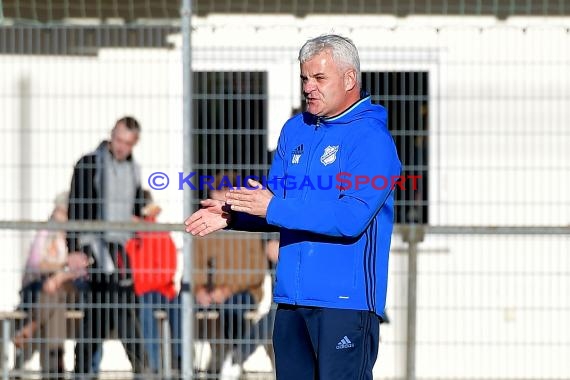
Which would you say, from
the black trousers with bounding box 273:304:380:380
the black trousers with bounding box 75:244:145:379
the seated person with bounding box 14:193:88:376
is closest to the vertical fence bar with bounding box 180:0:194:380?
the black trousers with bounding box 75:244:145:379

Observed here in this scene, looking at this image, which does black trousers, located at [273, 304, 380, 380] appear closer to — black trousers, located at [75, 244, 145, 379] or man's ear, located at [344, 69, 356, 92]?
man's ear, located at [344, 69, 356, 92]

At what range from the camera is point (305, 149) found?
419 centimetres

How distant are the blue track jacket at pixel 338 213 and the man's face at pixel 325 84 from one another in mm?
64

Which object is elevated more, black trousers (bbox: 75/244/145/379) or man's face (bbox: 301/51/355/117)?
man's face (bbox: 301/51/355/117)

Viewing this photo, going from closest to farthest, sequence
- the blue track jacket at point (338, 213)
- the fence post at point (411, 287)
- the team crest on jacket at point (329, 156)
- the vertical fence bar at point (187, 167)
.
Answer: the blue track jacket at point (338, 213)
the team crest on jacket at point (329, 156)
the fence post at point (411, 287)
the vertical fence bar at point (187, 167)

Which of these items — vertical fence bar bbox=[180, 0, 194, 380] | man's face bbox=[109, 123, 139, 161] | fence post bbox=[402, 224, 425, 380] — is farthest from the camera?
man's face bbox=[109, 123, 139, 161]

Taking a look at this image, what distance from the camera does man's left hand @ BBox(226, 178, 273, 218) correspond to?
3977mm

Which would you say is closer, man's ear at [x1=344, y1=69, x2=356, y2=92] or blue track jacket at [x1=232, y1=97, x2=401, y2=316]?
blue track jacket at [x1=232, y1=97, x2=401, y2=316]

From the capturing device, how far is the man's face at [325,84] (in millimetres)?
4074

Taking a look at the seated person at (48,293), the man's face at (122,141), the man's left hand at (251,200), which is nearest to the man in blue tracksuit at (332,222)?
the man's left hand at (251,200)

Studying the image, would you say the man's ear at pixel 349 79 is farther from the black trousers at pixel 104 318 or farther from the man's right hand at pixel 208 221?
the black trousers at pixel 104 318

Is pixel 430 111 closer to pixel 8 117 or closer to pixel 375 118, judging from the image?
pixel 8 117

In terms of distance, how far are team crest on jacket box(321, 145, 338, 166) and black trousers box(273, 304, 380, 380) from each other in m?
0.51

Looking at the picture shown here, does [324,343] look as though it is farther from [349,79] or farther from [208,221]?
[349,79]
